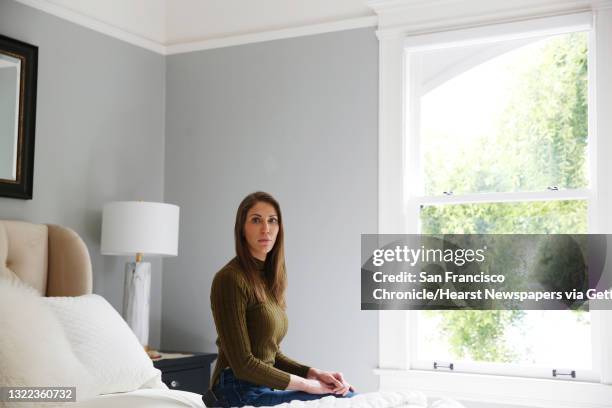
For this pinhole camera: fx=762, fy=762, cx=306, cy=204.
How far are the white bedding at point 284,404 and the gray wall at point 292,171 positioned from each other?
1327 mm

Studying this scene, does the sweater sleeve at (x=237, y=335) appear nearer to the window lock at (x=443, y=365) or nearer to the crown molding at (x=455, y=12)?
the window lock at (x=443, y=365)

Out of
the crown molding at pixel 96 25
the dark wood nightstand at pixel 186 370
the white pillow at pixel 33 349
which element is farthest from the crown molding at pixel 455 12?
the white pillow at pixel 33 349

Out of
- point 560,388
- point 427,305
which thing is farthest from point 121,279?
point 560,388

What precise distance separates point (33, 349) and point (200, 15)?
106 inches

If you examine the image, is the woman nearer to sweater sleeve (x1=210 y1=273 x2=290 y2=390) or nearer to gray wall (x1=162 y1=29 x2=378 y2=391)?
sweater sleeve (x1=210 y1=273 x2=290 y2=390)

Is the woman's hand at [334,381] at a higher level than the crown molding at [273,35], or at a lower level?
lower

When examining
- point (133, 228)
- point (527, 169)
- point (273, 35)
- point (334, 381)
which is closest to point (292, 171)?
point (273, 35)

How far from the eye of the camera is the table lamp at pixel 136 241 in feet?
13.1

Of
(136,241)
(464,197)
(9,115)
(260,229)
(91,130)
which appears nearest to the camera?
(260,229)

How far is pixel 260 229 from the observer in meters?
2.98

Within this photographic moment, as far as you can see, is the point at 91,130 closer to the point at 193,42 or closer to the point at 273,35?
the point at 193,42

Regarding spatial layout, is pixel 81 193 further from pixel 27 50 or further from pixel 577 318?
pixel 577 318

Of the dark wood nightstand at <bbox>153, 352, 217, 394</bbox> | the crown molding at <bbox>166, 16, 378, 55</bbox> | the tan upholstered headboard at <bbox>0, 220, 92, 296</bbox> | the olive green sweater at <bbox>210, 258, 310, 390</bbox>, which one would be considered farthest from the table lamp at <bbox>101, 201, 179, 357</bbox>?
the olive green sweater at <bbox>210, 258, 310, 390</bbox>

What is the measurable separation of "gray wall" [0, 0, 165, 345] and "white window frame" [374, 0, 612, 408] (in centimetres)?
147
